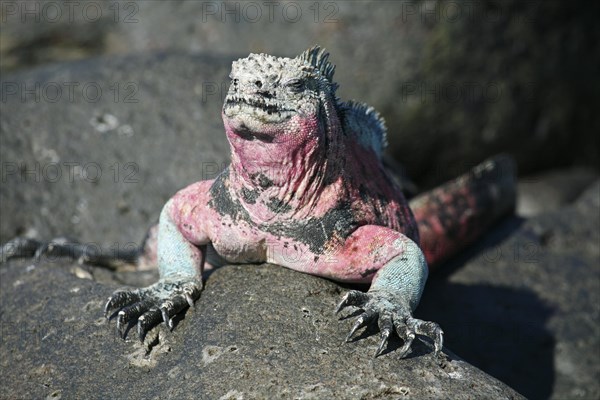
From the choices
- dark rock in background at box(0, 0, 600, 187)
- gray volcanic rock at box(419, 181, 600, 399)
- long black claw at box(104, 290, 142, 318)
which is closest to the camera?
long black claw at box(104, 290, 142, 318)

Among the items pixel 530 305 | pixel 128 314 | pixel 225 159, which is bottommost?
pixel 530 305

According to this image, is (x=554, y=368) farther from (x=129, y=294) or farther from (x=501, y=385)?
(x=129, y=294)

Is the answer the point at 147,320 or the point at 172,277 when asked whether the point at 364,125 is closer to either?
the point at 172,277

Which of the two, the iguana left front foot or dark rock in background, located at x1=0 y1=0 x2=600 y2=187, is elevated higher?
dark rock in background, located at x1=0 y1=0 x2=600 y2=187

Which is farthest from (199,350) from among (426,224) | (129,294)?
(426,224)

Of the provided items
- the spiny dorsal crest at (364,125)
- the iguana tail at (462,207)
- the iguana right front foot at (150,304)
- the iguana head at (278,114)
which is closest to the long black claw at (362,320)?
the iguana head at (278,114)

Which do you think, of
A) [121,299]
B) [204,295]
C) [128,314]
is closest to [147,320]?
[128,314]

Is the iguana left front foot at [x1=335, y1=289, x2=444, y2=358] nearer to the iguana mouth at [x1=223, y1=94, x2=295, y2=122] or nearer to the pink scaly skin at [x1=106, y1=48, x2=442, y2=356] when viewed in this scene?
the pink scaly skin at [x1=106, y1=48, x2=442, y2=356]

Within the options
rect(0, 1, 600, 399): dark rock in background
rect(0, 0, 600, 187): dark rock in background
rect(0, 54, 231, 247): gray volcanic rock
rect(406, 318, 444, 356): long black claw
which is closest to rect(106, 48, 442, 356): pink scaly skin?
rect(406, 318, 444, 356): long black claw
